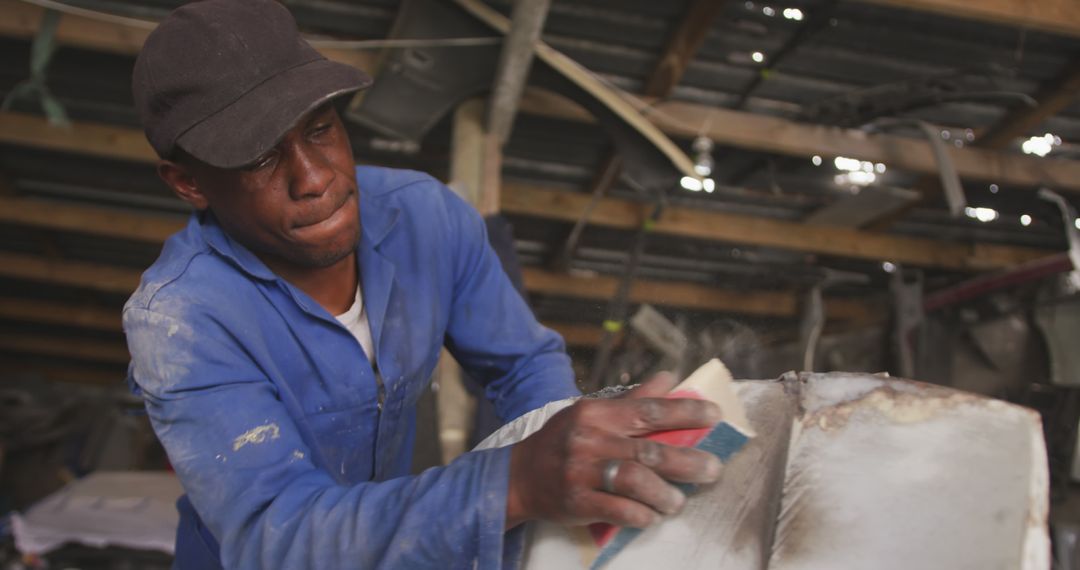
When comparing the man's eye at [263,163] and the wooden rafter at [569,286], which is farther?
the wooden rafter at [569,286]

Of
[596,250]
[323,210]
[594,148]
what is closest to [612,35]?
[594,148]

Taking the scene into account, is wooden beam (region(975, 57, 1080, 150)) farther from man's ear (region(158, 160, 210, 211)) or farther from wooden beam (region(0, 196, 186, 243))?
wooden beam (region(0, 196, 186, 243))

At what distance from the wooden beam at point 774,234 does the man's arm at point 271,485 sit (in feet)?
12.3

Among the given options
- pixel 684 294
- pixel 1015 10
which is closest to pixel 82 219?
pixel 684 294

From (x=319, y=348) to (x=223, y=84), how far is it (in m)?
0.47

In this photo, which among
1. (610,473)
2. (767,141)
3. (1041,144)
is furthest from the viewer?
(1041,144)

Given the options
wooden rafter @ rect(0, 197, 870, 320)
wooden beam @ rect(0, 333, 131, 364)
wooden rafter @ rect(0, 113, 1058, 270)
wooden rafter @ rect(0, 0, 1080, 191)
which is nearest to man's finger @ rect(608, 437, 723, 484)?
wooden rafter @ rect(0, 0, 1080, 191)

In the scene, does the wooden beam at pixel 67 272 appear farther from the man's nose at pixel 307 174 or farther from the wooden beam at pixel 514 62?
the man's nose at pixel 307 174

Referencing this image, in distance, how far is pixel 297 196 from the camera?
1308 mm

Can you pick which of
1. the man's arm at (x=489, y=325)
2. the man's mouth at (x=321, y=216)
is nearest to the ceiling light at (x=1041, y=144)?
the man's arm at (x=489, y=325)

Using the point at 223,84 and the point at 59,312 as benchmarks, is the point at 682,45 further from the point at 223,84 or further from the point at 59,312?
the point at 59,312

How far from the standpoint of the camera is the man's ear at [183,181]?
138 cm

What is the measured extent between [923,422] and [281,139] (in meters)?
0.96

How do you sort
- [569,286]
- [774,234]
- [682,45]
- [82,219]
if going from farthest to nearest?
[569,286], [82,219], [774,234], [682,45]
